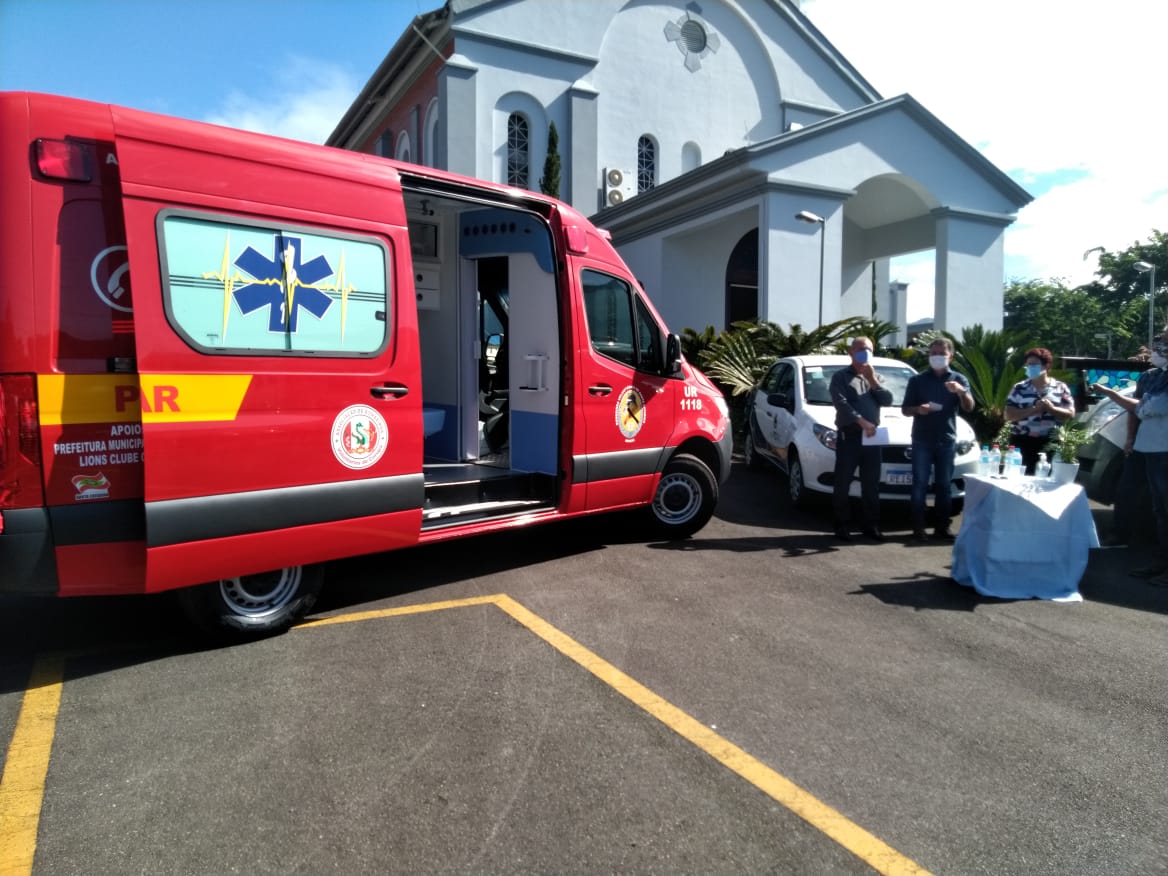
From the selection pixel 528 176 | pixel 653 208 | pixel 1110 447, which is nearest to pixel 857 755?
pixel 1110 447

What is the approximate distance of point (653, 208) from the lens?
1920cm

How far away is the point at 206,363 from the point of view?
405 cm

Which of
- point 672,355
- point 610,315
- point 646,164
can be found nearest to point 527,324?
point 610,315

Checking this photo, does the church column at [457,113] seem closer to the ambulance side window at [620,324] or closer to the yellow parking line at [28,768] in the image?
the ambulance side window at [620,324]

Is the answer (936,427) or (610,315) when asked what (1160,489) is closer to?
(936,427)

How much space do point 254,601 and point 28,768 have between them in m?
1.48

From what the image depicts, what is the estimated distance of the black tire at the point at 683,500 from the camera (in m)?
7.10

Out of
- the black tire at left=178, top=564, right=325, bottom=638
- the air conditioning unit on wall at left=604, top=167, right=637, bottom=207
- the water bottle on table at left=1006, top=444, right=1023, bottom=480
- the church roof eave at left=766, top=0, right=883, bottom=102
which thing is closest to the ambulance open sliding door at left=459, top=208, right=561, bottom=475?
the black tire at left=178, top=564, right=325, bottom=638

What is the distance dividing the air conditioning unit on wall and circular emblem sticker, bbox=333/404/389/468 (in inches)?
736

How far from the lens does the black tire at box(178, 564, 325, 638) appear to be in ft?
14.3

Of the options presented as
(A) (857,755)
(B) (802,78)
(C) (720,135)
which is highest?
(B) (802,78)

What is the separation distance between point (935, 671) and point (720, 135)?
23.0 metres

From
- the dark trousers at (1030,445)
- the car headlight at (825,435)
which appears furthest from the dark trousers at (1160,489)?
the car headlight at (825,435)

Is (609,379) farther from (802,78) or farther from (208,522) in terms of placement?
(802,78)
